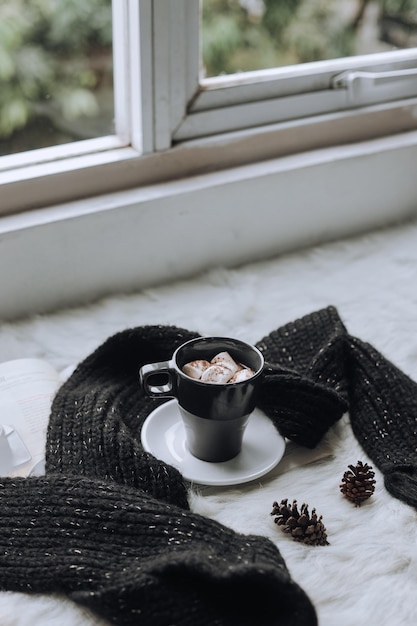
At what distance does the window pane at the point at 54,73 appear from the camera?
99 centimetres

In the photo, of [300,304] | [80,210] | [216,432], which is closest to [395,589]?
[216,432]

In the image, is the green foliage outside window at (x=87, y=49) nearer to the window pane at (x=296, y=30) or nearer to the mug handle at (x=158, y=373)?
the window pane at (x=296, y=30)

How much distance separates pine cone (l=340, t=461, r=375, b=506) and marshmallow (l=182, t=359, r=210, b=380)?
6.2 inches

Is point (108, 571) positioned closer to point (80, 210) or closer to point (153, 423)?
point (153, 423)

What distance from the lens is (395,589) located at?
2.09 feet

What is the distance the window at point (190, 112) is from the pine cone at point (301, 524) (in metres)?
0.51

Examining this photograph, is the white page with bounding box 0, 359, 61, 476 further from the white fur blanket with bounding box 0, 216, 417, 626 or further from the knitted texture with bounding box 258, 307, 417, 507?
the knitted texture with bounding box 258, 307, 417, 507

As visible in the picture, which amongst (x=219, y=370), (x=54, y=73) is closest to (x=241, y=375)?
(x=219, y=370)

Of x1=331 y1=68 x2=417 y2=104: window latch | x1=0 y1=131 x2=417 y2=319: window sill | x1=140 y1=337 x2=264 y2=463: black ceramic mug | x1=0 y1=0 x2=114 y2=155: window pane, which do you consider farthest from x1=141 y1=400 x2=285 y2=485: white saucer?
x1=331 y1=68 x2=417 y2=104: window latch

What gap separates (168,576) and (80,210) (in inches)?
21.2

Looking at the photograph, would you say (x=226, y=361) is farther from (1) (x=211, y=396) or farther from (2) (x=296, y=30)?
(2) (x=296, y=30)

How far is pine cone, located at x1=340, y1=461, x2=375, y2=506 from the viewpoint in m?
0.72

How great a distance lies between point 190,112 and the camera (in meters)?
1.08

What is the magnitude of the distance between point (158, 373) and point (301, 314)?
1.05 ft
